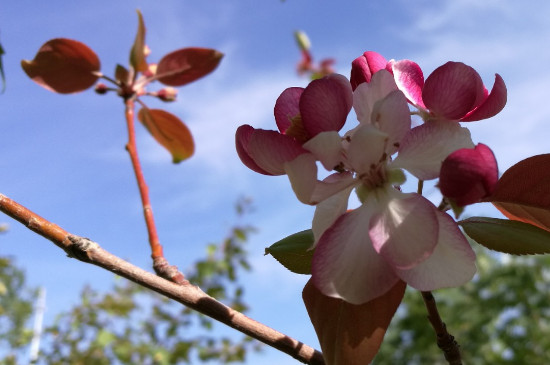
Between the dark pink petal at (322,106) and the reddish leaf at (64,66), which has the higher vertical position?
the reddish leaf at (64,66)

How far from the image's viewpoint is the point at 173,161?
44.1 inches

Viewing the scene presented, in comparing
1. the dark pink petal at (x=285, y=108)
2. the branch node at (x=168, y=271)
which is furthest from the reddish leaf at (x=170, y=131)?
the dark pink petal at (x=285, y=108)

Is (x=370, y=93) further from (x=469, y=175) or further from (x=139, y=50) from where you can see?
Result: (x=139, y=50)

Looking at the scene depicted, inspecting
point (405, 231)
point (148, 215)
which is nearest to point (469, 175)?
point (405, 231)

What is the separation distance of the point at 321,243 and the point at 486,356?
10.2 feet

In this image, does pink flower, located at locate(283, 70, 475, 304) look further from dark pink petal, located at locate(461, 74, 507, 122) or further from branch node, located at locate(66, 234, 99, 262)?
branch node, located at locate(66, 234, 99, 262)

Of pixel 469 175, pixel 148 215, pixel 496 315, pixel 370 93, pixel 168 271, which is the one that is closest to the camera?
pixel 469 175

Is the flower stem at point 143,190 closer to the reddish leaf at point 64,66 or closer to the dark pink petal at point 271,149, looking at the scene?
the reddish leaf at point 64,66

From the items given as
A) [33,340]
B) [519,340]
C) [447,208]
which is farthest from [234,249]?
[447,208]

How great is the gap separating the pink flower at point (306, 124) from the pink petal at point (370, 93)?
0.08 ft

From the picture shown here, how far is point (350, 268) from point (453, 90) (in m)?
0.17

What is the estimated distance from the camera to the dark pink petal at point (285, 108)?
1.50 feet

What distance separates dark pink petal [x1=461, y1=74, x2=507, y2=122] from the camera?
0.45 metres

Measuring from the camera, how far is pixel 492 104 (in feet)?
1.48
